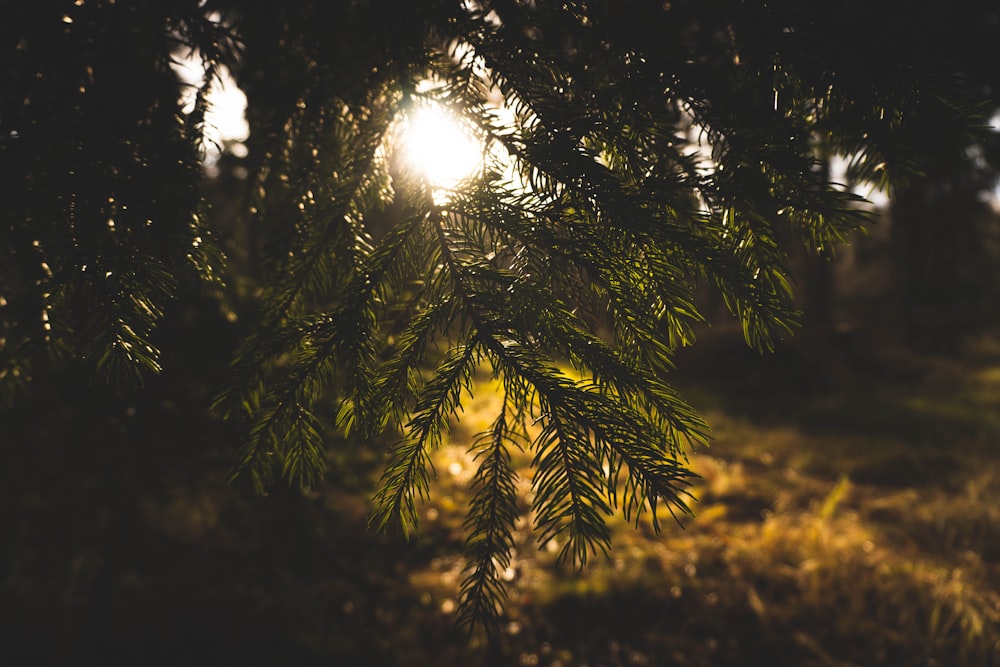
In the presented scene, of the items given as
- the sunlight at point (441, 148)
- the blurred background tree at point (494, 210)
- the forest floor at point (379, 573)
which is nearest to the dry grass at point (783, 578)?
the forest floor at point (379, 573)

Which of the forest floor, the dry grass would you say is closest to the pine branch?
the forest floor

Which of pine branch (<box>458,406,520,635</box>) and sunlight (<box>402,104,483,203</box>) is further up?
sunlight (<box>402,104,483,203</box>)

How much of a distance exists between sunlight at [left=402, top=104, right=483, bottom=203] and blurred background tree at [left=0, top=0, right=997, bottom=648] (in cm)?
2

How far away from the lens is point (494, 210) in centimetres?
125

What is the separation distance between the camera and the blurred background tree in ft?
3.66

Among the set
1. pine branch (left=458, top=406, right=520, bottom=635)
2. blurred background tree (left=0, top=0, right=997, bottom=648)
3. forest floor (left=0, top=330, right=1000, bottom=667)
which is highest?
blurred background tree (left=0, top=0, right=997, bottom=648)

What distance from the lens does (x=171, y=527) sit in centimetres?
399

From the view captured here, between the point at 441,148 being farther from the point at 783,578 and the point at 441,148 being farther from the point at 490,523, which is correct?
the point at 783,578

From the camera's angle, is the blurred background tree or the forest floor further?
the forest floor

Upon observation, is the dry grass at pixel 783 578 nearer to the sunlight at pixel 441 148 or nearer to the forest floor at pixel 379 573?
the forest floor at pixel 379 573

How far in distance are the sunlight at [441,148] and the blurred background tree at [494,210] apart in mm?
23

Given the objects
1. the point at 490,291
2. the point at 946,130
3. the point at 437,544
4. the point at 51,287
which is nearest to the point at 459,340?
the point at 490,291

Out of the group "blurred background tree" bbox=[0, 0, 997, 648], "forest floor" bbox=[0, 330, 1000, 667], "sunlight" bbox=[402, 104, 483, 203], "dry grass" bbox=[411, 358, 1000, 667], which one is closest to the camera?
"blurred background tree" bbox=[0, 0, 997, 648]

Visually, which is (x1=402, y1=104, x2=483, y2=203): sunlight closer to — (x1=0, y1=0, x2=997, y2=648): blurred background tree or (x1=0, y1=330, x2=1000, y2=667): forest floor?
(x1=0, y1=0, x2=997, y2=648): blurred background tree
